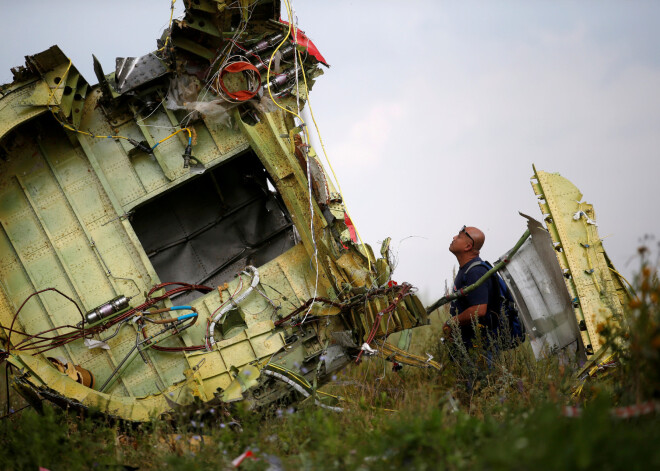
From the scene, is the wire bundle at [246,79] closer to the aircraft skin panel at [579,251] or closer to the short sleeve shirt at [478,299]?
the short sleeve shirt at [478,299]

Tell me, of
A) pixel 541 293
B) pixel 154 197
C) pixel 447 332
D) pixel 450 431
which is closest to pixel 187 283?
pixel 154 197

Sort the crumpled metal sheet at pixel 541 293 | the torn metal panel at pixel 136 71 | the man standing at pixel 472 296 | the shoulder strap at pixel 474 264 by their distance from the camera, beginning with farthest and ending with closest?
the torn metal panel at pixel 136 71, the shoulder strap at pixel 474 264, the man standing at pixel 472 296, the crumpled metal sheet at pixel 541 293

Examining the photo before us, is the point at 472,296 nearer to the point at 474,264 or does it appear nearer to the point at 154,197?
the point at 474,264

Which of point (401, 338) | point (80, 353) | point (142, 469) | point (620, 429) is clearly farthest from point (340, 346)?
point (620, 429)

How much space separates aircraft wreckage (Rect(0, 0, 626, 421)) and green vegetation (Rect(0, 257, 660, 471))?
1.99ft

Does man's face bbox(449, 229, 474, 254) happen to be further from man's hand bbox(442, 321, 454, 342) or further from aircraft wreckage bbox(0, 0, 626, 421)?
man's hand bbox(442, 321, 454, 342)

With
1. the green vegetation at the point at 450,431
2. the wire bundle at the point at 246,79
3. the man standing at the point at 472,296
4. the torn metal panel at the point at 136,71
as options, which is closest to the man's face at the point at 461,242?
the man standing at the point at 472,296

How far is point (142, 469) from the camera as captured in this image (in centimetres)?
434

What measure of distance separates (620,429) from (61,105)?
6450 mm

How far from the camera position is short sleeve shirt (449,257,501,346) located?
6141mm

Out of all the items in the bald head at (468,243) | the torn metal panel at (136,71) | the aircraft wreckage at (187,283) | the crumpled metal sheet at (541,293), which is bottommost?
the crumpled metal sheet at (541,293)

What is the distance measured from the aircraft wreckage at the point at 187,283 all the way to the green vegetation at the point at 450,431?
61 centimetres

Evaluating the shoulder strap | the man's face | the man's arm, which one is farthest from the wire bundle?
the man's arm

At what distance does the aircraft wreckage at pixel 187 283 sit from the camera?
6.15 meters
